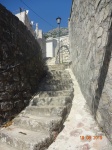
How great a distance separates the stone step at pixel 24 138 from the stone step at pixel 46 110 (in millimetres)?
443

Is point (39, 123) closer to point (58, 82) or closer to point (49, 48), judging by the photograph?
point (58, 82)

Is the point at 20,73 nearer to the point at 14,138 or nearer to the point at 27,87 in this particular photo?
the point at 27,87

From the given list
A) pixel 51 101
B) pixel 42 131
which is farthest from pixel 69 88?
pixel 42 131

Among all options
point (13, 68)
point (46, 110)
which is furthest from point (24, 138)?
point (13, 68)

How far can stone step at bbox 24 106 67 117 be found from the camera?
2.75 meters

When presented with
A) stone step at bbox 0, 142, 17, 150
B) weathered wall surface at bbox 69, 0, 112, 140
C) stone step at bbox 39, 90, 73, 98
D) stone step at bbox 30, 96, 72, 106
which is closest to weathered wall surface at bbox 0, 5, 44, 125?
stone step at bbox 30, 96, 72, 106

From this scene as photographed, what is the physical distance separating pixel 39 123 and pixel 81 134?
0.66 m

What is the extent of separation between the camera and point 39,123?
251 cm

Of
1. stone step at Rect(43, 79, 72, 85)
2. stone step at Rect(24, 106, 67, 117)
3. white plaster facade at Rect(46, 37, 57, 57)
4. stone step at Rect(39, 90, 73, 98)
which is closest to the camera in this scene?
stone step at Rect(24, 106, 67, 117)

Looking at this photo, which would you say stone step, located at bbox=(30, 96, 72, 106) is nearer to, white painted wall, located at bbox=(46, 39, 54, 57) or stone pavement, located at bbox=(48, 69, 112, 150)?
stone pavement, located at bbox=(48, 69, 112, 150)

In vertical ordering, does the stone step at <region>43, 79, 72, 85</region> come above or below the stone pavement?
above

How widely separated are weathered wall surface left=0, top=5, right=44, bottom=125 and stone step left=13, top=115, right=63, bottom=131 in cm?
33

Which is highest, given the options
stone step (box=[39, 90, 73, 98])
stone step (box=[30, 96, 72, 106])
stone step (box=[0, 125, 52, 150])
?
stone step (box=[39, 90, 73, 98])

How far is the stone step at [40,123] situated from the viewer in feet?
8.03
